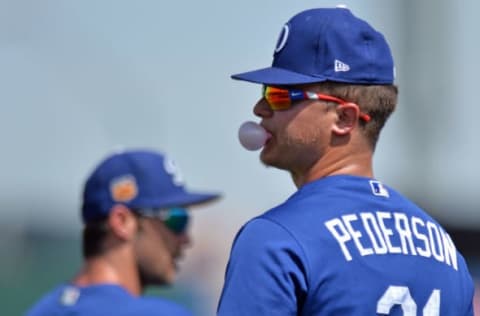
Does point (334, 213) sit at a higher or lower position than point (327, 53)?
lower

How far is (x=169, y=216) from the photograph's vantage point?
19.1 feet

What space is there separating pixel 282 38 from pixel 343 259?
2.44ft

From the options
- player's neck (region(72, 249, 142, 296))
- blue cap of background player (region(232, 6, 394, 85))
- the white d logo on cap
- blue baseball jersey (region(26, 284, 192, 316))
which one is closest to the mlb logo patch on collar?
blue cap of background player (region(232, 6, 394, 85))

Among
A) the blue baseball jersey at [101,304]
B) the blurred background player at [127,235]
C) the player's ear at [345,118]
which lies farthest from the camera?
the blurred background player at [127,235]

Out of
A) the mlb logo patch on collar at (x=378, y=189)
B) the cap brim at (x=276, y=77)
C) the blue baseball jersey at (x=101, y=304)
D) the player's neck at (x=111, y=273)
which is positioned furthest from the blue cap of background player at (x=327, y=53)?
the player's neck at (x=111, y=273)

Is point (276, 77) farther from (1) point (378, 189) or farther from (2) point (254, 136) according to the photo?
(1) point (378, 189)

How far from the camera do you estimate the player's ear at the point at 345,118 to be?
4520mm

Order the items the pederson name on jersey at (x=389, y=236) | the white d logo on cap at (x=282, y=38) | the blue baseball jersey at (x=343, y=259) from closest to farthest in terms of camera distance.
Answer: the blue baseball jersey at (x=343, y=259)
the pederson name on jersey at (x=389, y=236)
the white d logo on cap at (x=282, y=38)

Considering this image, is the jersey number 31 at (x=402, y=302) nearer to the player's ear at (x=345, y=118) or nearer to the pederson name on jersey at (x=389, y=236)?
the pederson name on jersey at (x=389, y=236)

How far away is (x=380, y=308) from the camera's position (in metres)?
4.36

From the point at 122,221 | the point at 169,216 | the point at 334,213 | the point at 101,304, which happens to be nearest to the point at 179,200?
the point at 169,216

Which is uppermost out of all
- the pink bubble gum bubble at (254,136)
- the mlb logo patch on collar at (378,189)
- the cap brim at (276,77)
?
the cap brim at (276,77)

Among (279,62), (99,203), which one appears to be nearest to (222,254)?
(99,203)

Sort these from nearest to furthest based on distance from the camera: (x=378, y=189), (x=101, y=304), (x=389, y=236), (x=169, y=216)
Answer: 1. (x=389, y=236)
2. (x=378, y=189)
3. (x=101, y=304)
4. (x=169, y=216)
